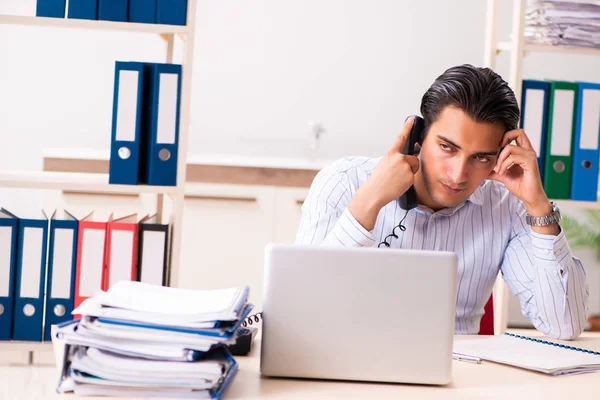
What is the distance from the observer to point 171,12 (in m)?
2.27

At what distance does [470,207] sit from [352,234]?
1.33 feet

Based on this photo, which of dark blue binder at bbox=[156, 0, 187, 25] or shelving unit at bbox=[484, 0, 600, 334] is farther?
shelving unit at bbox=[484, 0, 600, 334]

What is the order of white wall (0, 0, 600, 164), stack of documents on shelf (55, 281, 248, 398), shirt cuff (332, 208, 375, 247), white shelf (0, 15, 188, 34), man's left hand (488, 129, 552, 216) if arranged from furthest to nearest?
white wall (0, 0, 600, 164), white shelf (0, 15, 188, 34), man's left hand (488, 129, 552, 216), shirt cuff (332, 208, 375, 247), stack of documents on shelf (55, 281, 248, 398)

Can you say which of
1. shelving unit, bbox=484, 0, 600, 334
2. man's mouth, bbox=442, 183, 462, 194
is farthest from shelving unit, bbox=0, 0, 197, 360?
shelving unit, bbox=484, 0, 600, 334

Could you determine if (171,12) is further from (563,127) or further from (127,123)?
(563,127)

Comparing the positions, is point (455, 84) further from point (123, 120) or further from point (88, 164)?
point (88, 164)

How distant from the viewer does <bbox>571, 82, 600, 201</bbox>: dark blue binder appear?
2602mm

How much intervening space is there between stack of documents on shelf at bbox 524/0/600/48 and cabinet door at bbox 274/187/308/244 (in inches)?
52.8

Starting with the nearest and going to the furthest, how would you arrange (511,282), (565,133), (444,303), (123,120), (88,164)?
1. (444,303)
2. (511,282)
3. (123,120)
4. (565,133)
5. (88,164)

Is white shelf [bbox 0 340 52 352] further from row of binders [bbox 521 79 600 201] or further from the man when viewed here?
row of binders [bbox 521 79 600 201]

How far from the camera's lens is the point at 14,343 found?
7.54 ft

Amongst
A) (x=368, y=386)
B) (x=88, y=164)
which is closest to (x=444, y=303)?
(x=368, y=386)

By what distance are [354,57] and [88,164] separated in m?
1.66

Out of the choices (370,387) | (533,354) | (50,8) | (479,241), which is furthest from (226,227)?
(370,387)
